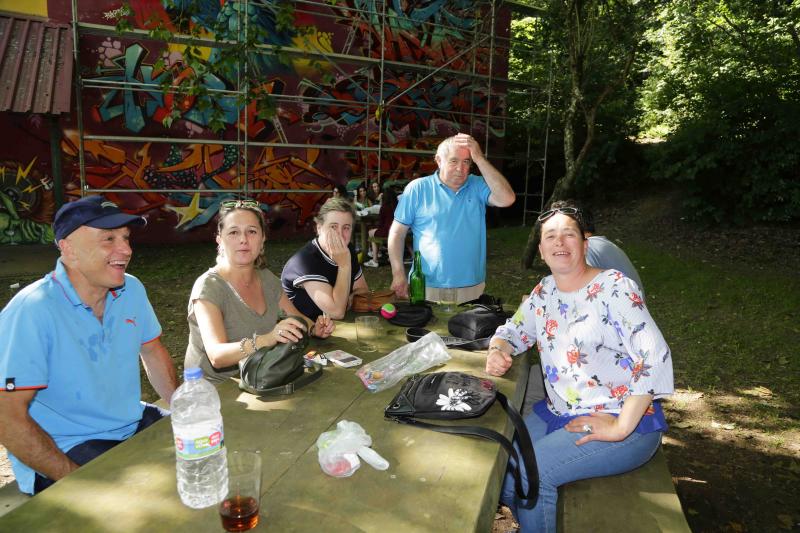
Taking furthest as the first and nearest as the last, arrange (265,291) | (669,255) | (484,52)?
(484,52) → (669,255) → (265,291)

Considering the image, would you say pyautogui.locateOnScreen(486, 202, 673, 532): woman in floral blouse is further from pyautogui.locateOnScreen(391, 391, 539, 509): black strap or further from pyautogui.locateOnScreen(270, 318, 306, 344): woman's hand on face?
pyautogui.locateOnScreen(270, 318, 306, 344): woman's hand on face

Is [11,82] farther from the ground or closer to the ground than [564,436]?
farther from the ground

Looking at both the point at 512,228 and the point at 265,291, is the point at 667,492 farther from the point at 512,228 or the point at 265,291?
the point at 512,228

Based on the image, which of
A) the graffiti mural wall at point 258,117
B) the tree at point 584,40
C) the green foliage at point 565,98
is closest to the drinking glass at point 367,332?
the tree at point 584,40

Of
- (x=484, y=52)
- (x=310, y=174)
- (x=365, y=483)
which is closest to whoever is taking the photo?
(x=365, y=483)

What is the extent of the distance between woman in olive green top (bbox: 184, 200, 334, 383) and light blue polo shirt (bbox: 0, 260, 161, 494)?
0.30 m

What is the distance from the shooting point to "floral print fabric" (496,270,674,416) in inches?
81.4

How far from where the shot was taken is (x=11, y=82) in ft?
23.2

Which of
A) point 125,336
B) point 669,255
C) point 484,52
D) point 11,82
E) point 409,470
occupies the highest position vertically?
point 484,52

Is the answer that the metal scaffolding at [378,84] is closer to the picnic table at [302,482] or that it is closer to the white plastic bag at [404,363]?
the white plastic bag at [404,363]

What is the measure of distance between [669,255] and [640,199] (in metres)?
3.78

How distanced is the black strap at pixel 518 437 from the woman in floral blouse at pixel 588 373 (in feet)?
0.58

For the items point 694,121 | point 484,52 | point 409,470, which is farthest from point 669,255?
point 409,470

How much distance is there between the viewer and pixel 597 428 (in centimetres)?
212
